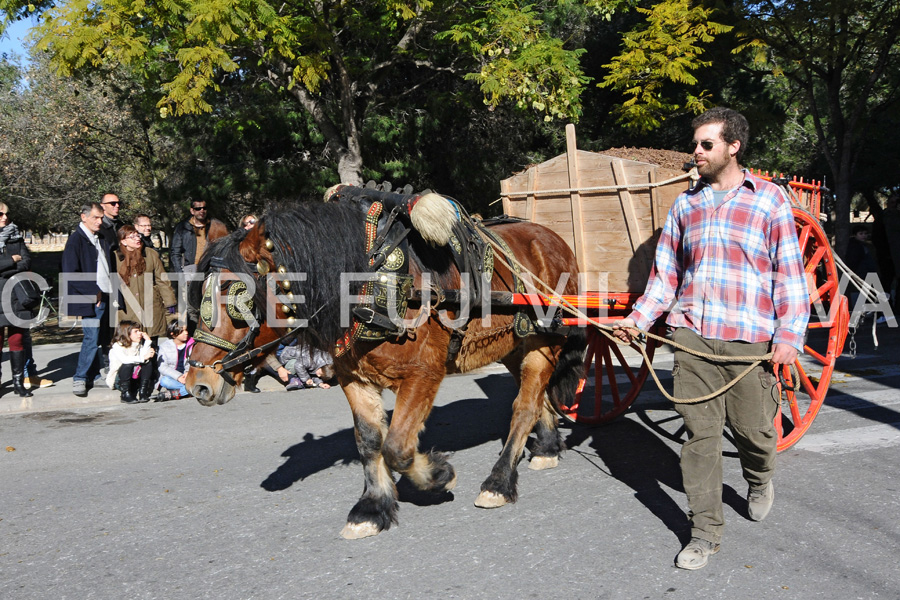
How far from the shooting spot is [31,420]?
7051mm

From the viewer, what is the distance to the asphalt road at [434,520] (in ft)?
11.0

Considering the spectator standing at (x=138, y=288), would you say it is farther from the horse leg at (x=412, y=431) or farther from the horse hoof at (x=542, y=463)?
the horse leg at (x=412, y=431)

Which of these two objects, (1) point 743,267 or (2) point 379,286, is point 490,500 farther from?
(1) point 743,267

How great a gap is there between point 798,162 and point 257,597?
1135 inches

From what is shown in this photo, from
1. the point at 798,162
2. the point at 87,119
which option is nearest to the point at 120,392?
the point at 87,119

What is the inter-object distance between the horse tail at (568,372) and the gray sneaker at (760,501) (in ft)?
5.56

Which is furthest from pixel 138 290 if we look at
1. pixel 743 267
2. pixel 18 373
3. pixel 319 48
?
pixel 743 267

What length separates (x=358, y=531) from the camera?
388 cm

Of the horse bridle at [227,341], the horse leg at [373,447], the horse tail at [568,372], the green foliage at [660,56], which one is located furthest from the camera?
the green foliage at [660,56]

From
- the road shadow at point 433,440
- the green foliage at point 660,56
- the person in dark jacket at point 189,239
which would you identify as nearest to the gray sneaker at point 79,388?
the person in dark jacket at point 189,239

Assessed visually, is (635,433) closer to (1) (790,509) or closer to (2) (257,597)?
(1) (790,509)

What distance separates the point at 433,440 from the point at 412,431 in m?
1.91

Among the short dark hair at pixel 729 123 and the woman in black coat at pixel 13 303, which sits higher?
the short dark hair at pixel 729 123

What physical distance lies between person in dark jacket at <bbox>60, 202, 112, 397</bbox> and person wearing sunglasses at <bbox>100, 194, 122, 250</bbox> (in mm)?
101
